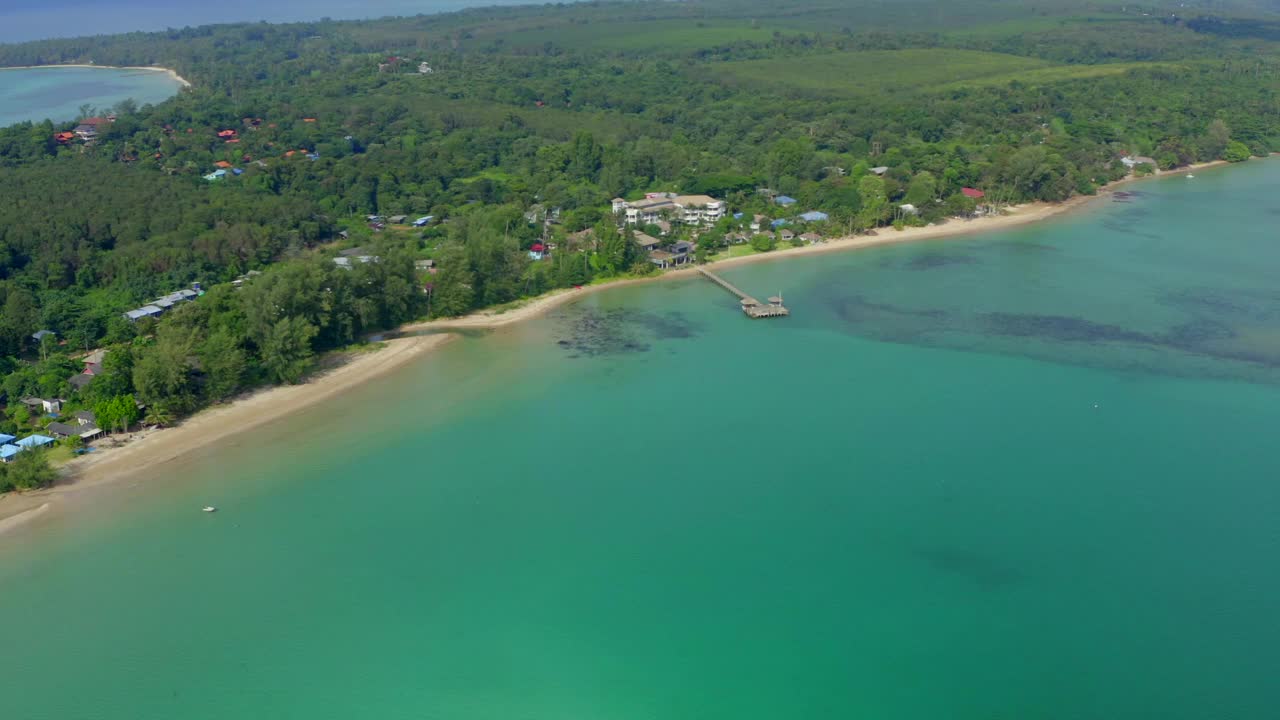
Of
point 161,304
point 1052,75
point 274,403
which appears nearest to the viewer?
point 274,403

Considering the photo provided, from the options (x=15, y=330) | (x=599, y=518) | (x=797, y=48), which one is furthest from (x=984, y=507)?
(x=797, y=48)

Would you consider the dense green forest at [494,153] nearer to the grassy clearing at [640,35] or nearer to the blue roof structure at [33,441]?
the grassy clearing at [640,35]

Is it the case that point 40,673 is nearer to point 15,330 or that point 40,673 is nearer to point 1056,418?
point 15,330

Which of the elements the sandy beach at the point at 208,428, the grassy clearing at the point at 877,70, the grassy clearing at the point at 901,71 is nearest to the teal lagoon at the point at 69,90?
the grassy clearing at the point at 877,70

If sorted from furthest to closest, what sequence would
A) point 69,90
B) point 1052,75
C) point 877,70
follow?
point 69,90 < point 877,70 < point 1052,75

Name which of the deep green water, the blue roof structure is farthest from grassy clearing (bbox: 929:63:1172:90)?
the blue roof structure

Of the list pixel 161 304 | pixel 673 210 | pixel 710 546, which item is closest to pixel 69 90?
→ pixel 161 304

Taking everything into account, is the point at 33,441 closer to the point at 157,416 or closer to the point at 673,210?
the point at 157,416
